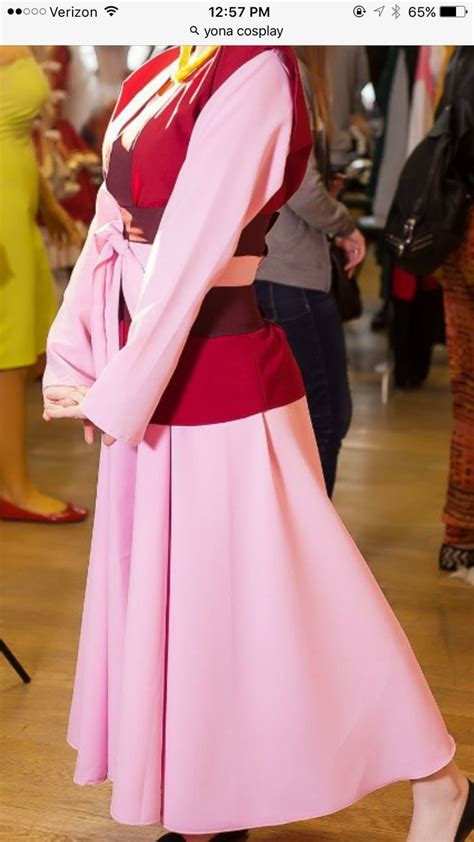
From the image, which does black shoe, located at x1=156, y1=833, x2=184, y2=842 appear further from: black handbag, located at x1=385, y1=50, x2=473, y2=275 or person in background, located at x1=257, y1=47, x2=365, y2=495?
black handbag, located at x1=385, y1=50, x2=473, y2=275

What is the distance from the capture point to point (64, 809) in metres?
2.22

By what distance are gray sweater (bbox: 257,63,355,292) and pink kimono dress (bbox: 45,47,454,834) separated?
0.94 m

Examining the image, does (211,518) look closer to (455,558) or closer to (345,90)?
(455,558)

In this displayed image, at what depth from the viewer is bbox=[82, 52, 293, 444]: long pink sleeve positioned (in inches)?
65.0

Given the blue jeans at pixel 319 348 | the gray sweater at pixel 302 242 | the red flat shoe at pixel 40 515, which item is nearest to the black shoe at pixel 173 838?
the blue jeans at pixel 319 348

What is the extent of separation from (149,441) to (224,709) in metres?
0.40

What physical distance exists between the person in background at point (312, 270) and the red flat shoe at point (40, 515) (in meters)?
1.08

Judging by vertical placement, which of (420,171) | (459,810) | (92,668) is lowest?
(459,810)

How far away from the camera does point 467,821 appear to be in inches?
75.4

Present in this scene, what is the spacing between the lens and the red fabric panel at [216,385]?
177 centimetres
